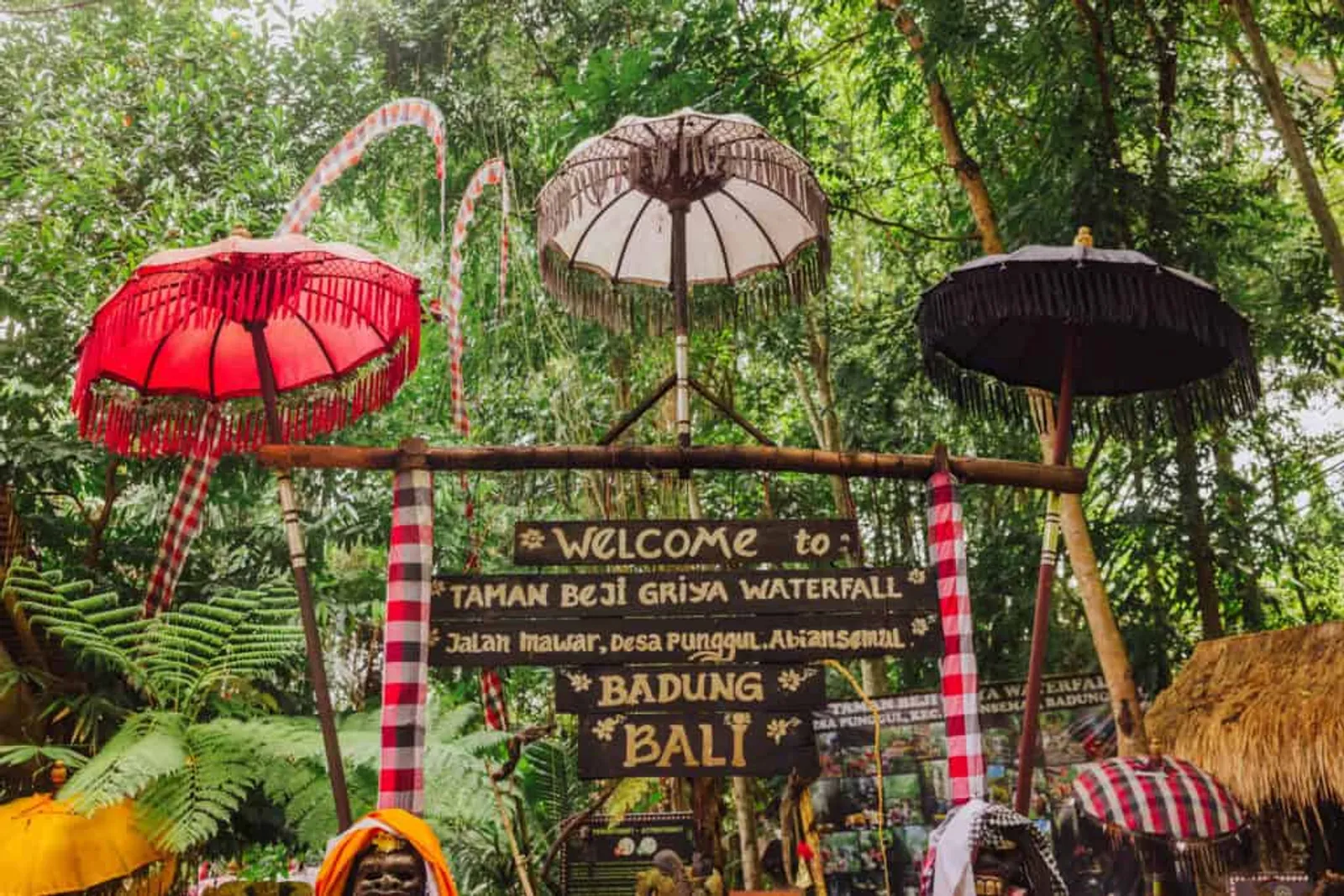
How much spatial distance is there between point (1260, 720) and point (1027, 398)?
8.89 feet

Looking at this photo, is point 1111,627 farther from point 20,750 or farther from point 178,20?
point 178,20

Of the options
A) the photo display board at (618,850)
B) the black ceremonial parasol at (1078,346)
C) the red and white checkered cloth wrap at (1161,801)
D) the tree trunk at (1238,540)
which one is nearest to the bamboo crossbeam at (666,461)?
the black ceremonial parasol at (1078,346)

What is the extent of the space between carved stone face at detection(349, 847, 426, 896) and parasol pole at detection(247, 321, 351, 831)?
279mm

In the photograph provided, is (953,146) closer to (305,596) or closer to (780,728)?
(780,728)

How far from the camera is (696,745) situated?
3.14m

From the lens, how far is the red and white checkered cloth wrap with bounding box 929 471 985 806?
3312 millimetres

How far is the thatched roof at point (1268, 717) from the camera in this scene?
5277 mm

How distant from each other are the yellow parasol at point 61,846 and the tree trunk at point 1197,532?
656cm

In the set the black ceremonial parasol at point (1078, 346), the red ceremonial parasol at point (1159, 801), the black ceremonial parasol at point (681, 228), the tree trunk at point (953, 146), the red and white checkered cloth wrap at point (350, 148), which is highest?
the tree trunk at point (953, 146)

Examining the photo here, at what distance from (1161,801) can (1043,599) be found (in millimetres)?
2008

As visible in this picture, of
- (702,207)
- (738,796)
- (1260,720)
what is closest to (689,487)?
(738,796)

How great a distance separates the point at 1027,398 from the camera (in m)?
4.29

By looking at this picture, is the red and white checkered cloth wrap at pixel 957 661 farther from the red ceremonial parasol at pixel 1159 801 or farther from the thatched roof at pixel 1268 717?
the thatched roof at pixel 1268 717

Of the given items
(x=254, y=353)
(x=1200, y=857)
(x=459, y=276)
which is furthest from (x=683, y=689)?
(x=1200, y=857)
